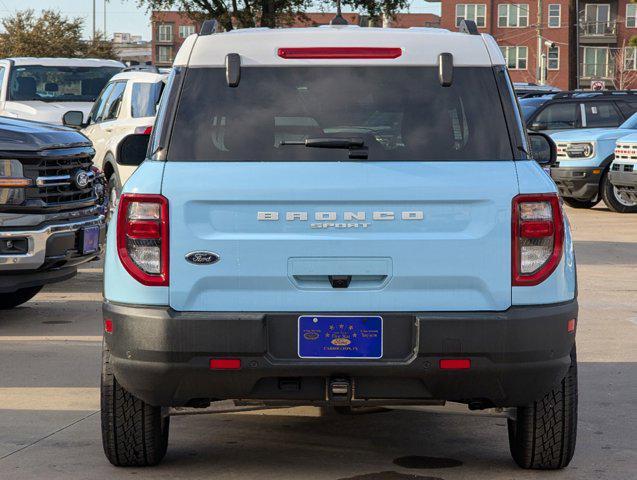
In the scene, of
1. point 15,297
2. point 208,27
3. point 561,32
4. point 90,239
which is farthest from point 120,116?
point 561,32

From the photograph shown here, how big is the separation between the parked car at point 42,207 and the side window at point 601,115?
1515cm

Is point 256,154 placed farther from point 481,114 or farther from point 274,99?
point 481,114

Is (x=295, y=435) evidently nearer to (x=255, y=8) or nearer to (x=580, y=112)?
(x=580, y=112)

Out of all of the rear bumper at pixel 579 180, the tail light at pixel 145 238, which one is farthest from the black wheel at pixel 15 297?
the rear bumper at pixel 579 180

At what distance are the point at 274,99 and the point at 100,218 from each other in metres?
4.97

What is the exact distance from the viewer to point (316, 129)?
5.34 meters

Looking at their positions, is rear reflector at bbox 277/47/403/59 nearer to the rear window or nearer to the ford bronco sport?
the rear window

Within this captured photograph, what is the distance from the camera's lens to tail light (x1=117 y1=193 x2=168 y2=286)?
5.17 m

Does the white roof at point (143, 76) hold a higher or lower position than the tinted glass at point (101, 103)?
higher

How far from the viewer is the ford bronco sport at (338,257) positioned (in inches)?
201

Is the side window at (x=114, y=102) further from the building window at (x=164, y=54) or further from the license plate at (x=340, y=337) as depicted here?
the building window at (x=164, y=54)

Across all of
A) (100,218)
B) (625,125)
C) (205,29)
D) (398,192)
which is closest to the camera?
(398,192)

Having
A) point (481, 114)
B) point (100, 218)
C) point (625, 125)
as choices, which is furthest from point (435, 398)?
point (625, 125)

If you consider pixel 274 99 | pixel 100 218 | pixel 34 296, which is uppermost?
pixel 274 99
